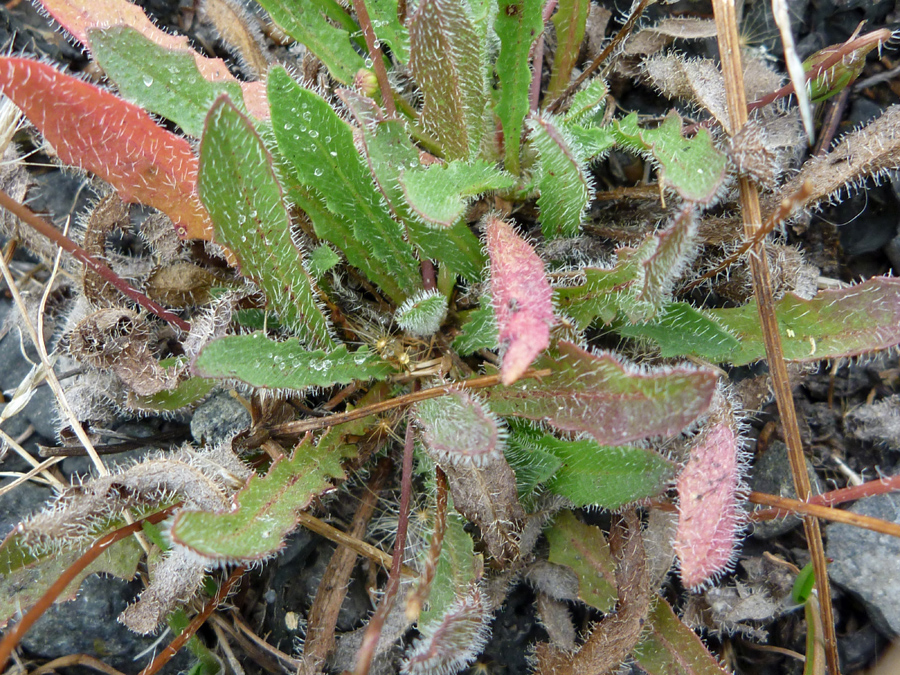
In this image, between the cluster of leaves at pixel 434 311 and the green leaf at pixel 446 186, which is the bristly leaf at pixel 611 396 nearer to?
the cluster of leaves at pixel 434 311

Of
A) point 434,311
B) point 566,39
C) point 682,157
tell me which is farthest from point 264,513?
point 566,39

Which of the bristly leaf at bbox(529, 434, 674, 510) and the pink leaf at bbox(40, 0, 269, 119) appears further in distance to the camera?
the pink leaf at bbox(40, 0, 269, 119)

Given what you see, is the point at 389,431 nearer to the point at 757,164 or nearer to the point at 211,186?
the point at 211,186

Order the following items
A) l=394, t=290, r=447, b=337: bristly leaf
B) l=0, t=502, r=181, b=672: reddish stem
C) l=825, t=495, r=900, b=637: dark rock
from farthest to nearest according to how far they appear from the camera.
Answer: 1. l=825, t=495, r=900, b=637: dark rock
2. l=394, t=290, r=447, b=337: bristly leaf
3. l=0, t=502, r=181, b=672: reddish stem

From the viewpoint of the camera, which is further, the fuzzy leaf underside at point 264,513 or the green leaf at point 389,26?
the green leaf at point 389,26

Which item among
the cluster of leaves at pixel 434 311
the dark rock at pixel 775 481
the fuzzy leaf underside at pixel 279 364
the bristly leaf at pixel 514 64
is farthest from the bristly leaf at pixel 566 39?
the dark rock at pixel 775 481

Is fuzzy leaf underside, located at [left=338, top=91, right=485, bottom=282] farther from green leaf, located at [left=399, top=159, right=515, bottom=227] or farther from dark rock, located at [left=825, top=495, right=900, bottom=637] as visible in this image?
dark rock, located at [left=825, top=495, right=900, bottom=637]

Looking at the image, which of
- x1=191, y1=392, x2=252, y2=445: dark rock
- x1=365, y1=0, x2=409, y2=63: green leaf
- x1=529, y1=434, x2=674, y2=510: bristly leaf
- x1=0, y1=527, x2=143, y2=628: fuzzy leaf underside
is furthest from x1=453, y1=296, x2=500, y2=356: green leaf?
x1=0, y1=527, x2=143, y2=628: fuzzy leaf underside
